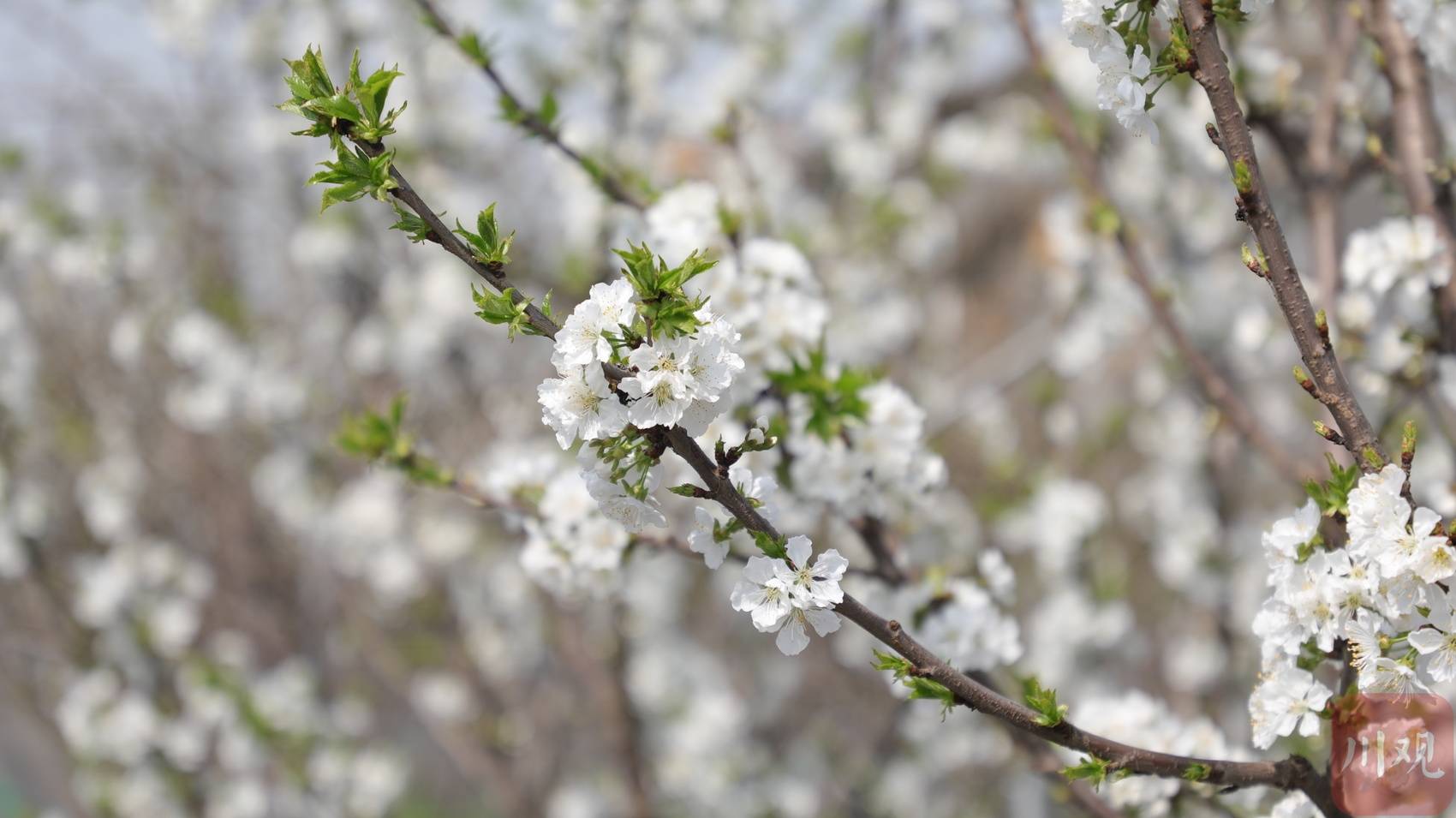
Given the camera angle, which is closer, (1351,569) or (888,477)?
(1351,569)

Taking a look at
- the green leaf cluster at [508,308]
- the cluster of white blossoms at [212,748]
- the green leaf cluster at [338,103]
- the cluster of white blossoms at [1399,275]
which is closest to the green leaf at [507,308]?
the green leaf cluster at [508,308]

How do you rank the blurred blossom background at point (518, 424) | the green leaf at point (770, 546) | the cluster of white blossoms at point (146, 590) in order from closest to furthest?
the green leaf at point (770, 546)
the blurred blossom background at point (518, 424)
the cluster of white blossoms at point (146, 590)

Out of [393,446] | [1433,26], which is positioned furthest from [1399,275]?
[393,446]

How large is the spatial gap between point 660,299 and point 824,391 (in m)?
0.83

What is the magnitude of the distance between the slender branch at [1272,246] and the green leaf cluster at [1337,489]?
0.04 meters

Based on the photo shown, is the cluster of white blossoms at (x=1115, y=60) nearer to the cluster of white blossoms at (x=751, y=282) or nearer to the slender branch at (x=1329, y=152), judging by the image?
the cluster of white blossoms at (x=751, y=282)

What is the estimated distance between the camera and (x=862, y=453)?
7.27ft

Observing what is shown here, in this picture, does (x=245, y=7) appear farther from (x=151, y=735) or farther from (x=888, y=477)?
(x=888, y=477)

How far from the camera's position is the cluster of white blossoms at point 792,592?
1.42 meters

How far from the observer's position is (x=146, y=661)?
5.34 metres

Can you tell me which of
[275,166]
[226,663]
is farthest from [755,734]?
[275,166]

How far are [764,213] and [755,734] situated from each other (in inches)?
130

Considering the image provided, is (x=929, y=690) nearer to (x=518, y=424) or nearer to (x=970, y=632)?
(x=970, y=632)

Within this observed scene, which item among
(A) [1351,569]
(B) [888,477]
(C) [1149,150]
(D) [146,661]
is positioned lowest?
(A) [1351,569]
